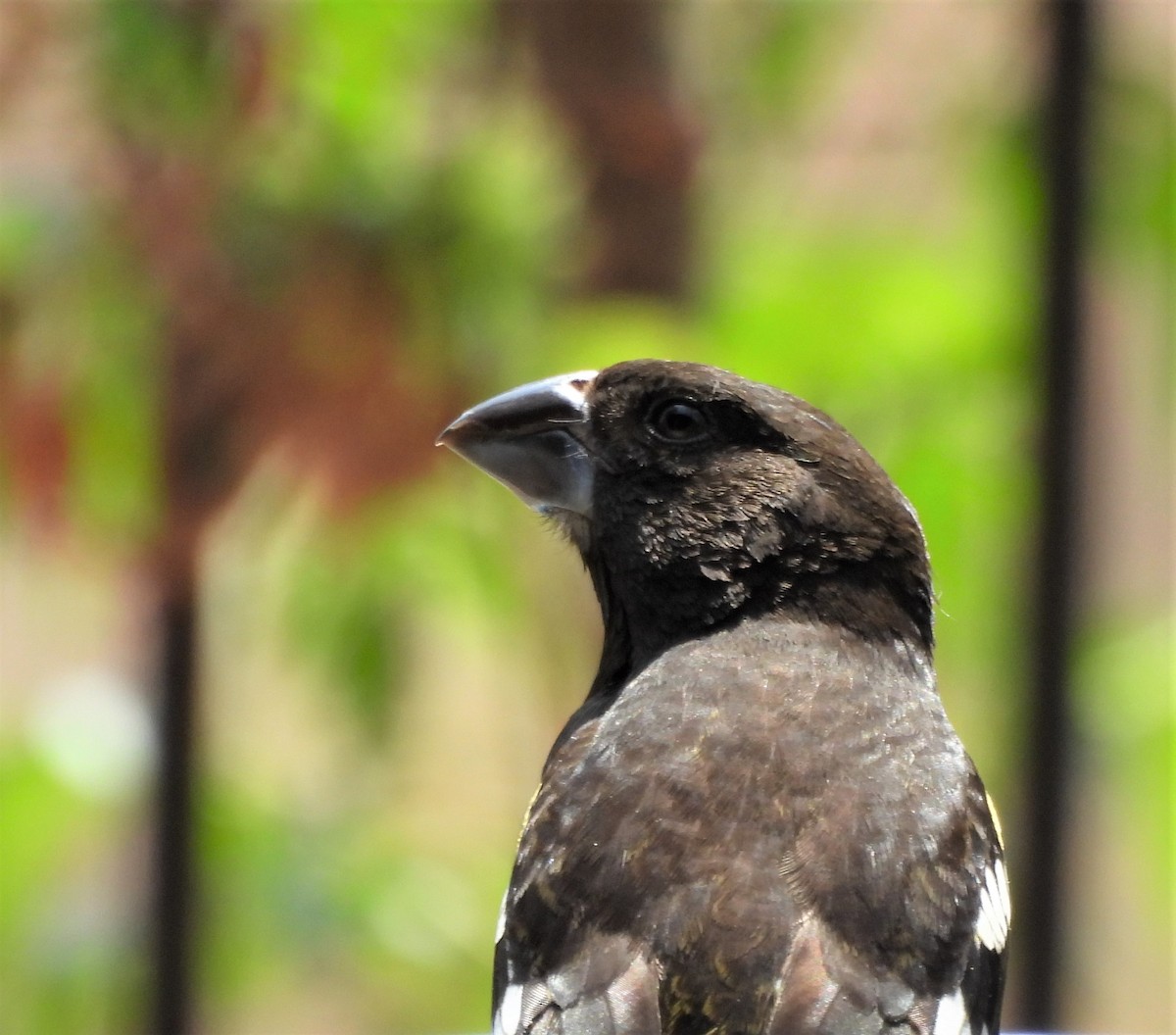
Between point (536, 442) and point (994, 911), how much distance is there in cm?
64

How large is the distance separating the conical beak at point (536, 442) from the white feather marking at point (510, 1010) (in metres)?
0.53

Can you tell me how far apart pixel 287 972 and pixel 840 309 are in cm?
141

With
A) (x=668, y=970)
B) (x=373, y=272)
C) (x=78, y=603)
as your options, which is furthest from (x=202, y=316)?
(x=668, y=970)

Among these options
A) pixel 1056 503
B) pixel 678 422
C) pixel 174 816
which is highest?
pixel 678 422

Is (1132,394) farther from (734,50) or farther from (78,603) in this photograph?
(78,603)

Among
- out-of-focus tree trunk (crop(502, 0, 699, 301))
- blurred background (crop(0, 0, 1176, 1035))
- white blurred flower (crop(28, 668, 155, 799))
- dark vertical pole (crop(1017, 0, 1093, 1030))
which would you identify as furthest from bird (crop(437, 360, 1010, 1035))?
white blurred flower (crop(28, 668, 155, 799))

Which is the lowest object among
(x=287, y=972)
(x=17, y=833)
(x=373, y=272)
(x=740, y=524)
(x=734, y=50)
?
(x=287, y=972)

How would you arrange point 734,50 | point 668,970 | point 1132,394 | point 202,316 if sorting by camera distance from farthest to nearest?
point 1132,394
point 734,50
point 202,316
point 668,970

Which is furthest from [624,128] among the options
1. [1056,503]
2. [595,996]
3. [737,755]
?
[595,996]

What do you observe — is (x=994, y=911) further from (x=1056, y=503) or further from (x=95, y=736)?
(x=95, y=736)

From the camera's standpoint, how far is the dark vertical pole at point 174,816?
2518 mm

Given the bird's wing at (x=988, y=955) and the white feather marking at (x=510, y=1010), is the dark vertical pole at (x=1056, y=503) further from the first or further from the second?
the white feather marking at (x=510, y=1010)

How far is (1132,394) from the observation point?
132 inches

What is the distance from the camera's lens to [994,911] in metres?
1.53
